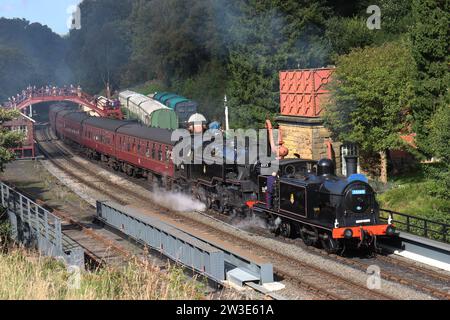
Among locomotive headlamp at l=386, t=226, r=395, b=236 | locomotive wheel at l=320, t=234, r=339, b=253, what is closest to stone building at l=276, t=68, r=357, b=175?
locomotive wheel at l=320, t=234, r=339, b=253

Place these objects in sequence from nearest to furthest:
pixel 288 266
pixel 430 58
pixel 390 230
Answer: pixel 288 266, pixel 390 230, pixel 430 58

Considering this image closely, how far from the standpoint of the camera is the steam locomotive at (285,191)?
669 inches

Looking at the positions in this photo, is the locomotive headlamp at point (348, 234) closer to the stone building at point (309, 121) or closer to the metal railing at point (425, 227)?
the metal railing at point (425, 227)

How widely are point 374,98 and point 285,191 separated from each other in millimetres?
10426

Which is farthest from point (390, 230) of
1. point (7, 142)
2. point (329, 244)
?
point (7, 142)

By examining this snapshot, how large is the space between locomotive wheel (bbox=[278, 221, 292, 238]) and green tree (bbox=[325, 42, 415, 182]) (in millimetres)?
9574

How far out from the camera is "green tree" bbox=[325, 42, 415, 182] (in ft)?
89.5

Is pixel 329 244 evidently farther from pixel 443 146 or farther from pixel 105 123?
pixel 105 123

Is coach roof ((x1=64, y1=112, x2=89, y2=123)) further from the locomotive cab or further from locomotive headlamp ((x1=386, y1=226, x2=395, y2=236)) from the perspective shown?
locomotive headlamp ((x1=386, y1=226, x2=395, y2=236))

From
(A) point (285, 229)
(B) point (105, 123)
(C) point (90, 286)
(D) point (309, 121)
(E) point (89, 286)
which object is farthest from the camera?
(B) point (105, 123)

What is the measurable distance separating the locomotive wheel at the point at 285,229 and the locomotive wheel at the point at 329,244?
1595mm

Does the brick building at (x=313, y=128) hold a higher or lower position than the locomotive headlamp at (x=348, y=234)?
higher

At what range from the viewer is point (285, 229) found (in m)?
20.0

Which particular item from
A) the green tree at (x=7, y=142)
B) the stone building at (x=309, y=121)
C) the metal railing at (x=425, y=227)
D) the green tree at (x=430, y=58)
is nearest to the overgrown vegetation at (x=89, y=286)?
the metal railing at (x=425, y=227)
